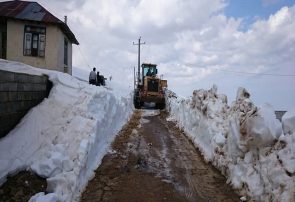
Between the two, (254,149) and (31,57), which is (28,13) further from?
(254,149)

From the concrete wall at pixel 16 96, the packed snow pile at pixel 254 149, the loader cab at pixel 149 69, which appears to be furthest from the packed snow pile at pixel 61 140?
the loader cab at pixel 149 69

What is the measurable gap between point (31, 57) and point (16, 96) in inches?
529

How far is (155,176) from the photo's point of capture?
300 inches

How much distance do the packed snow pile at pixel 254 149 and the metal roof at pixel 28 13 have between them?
13.2 meters

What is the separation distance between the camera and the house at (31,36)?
19.7 meters

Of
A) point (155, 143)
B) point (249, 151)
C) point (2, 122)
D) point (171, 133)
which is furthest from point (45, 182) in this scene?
point (171, 133)

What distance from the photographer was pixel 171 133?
13492 millimetres

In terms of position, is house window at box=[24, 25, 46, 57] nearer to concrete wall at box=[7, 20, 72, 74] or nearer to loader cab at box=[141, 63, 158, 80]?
concrete wall at box=[7, 20, 72, 74]

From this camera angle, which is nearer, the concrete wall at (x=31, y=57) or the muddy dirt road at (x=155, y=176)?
the muddy dirt road at (x=155, y=176)

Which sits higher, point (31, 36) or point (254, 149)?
point (31, 36)

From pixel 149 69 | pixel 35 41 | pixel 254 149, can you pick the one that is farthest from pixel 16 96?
pixel 149 69

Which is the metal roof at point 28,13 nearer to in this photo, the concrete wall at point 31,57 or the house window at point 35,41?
the concrete wall at point 31,57

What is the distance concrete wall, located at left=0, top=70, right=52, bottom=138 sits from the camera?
6918mm

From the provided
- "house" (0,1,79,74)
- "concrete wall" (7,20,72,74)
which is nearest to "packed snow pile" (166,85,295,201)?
"concrete wall" (7,20,72,74)
